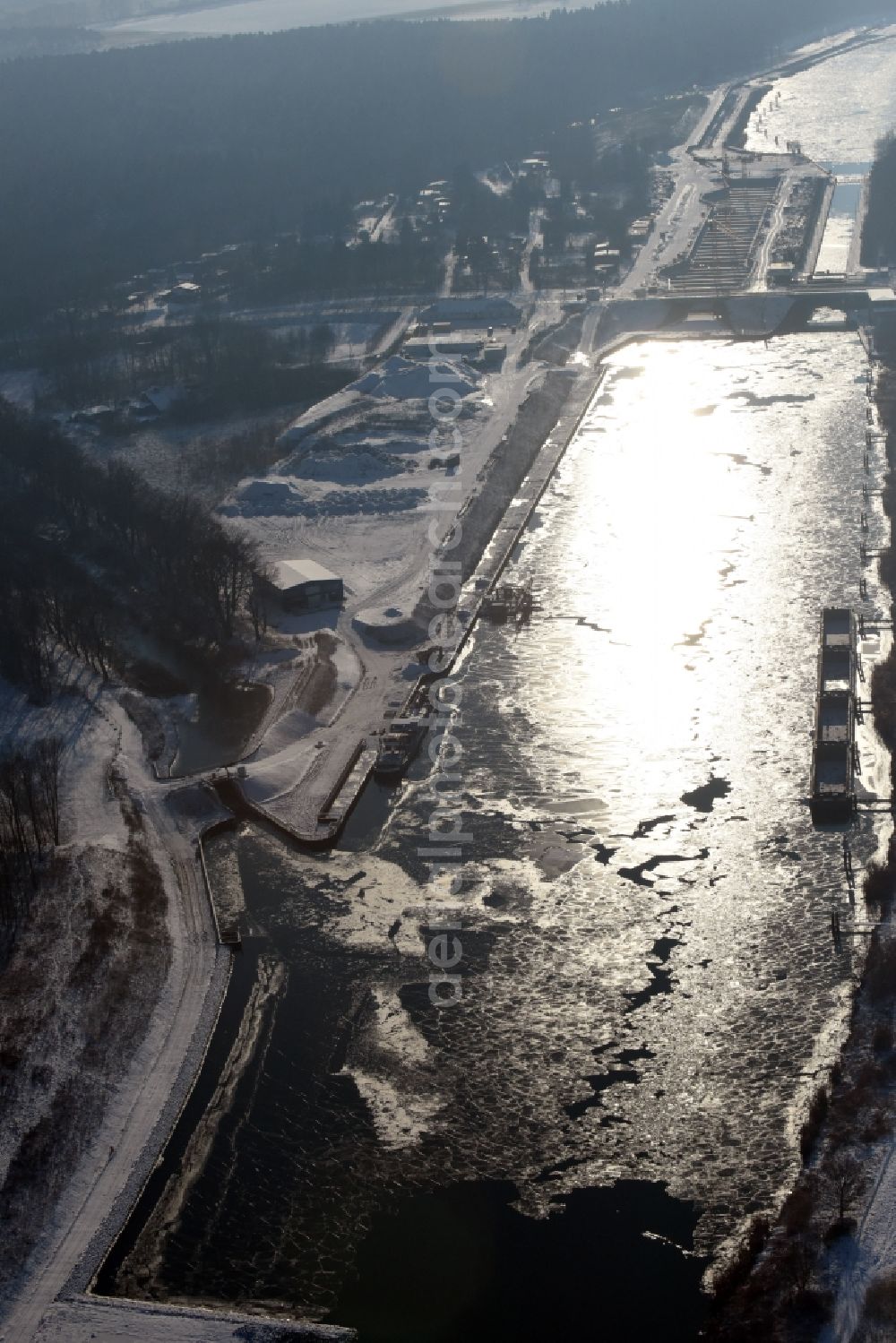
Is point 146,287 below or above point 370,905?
below

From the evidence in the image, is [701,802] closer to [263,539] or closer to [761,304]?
[263,539]

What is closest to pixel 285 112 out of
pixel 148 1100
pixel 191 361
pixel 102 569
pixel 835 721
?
pixel 191 361

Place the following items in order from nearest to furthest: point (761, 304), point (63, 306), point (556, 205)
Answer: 1. point (761, 304)
2. point (63, 306)
3. point (556, 205)

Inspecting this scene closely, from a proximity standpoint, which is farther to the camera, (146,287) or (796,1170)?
(146,287)

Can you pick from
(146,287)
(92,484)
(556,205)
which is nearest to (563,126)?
(556,205)

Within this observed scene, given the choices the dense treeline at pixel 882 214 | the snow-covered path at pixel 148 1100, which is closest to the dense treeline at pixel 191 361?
the dense treeline at pixel 882 214

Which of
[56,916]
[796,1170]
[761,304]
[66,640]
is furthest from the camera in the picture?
[761,304]
